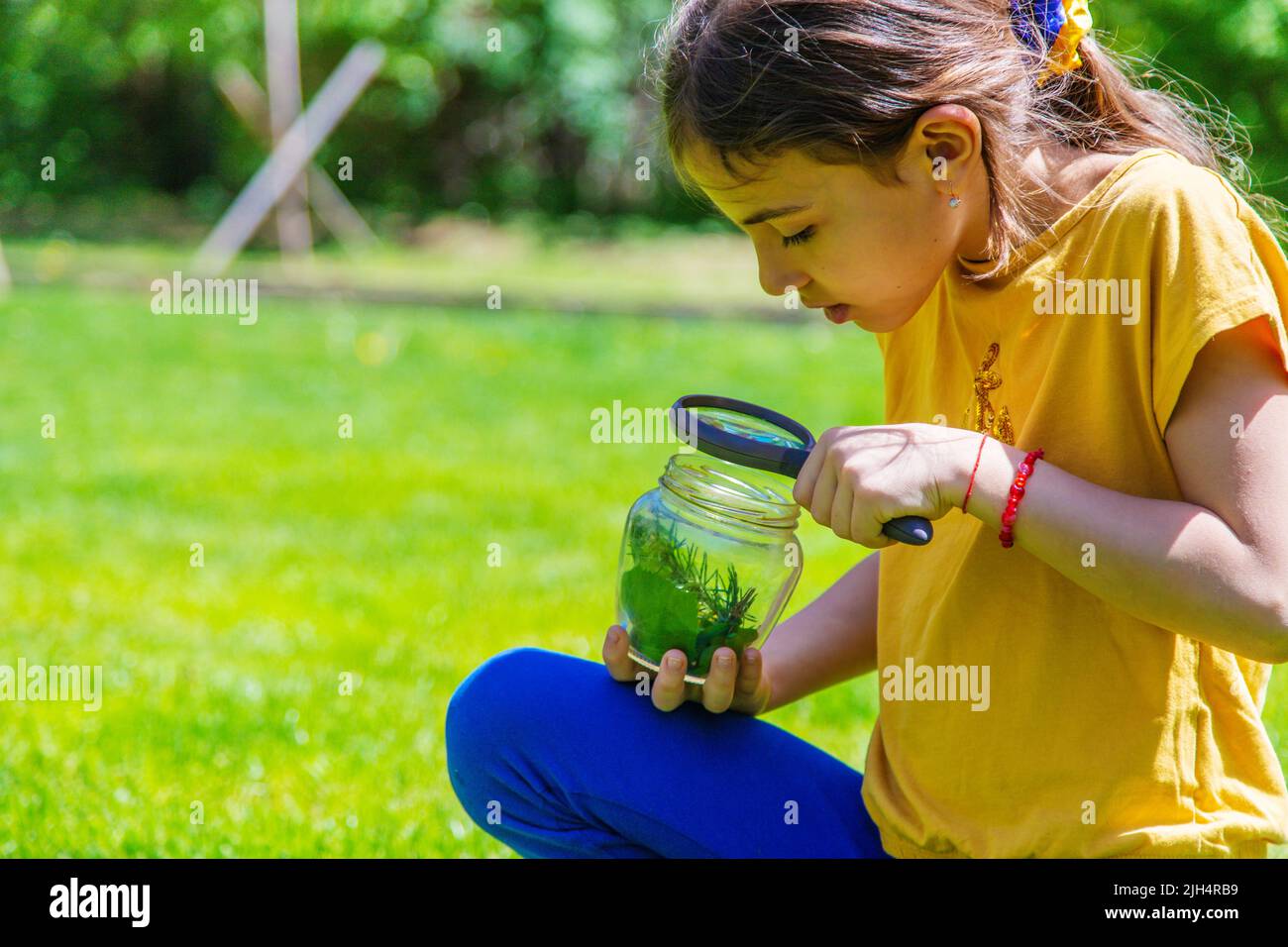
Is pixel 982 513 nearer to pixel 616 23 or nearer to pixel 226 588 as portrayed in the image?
pixel 226 588

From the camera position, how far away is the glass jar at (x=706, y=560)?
1.93 metres

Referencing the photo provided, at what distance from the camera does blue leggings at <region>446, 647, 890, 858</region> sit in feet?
6.47

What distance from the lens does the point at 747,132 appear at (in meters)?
1.77

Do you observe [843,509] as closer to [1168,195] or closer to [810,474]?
[810,474]

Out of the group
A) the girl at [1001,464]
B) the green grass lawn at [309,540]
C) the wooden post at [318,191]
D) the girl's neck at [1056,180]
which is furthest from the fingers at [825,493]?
the wooden post at [318,191]

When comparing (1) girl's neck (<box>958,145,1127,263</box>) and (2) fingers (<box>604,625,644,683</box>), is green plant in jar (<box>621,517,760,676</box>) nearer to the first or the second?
(2) fingers (<box>604,625,644,683</box>)

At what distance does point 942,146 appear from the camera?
1765mm

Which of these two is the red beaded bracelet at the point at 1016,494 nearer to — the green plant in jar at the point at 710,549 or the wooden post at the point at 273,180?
the green plant in jar at the point at 710,549

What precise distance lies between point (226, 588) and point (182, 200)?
12704mm

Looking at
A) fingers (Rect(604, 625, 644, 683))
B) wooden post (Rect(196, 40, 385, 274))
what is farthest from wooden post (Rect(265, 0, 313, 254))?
fingers (Rect(604, 625, 644, 683))

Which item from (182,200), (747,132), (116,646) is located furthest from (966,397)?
(182,200)

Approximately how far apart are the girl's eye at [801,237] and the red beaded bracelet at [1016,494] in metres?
0.41

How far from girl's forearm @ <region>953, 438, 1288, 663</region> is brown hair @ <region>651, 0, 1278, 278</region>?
13.2 inches

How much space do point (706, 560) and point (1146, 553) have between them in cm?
61
